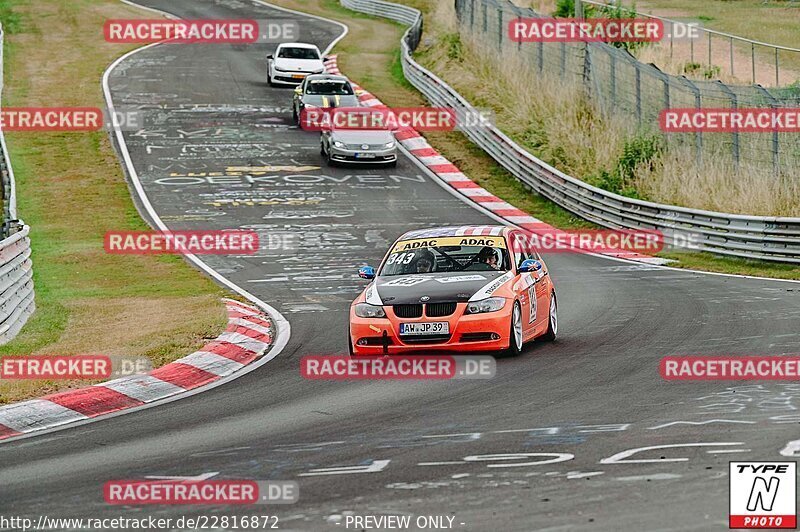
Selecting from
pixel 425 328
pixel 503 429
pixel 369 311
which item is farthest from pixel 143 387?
pixel 503 429

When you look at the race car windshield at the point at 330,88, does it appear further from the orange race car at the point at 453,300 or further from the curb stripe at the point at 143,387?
the curb stripe at the point at 143,387

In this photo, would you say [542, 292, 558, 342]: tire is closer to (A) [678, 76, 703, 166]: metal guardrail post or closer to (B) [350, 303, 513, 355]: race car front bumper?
(B) [350, 303, 513, 355]: race car front bumper

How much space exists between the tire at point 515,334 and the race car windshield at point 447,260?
2.61 feet

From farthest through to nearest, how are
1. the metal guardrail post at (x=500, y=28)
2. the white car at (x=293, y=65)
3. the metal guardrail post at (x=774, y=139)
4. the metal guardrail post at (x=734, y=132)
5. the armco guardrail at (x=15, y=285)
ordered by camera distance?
the white car at (x=293, y=65)
the metal guardrail post at (x=500, y=28)
the metal guardrail post at (x=734, y=132)
the metal guardrail post at (x=774, y=139)
the armco guardrail at (x=15, y=285)

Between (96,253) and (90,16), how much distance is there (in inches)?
1448

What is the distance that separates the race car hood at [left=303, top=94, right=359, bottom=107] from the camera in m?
36.6

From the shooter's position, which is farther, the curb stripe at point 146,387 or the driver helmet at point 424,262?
the driver helmet at point 424,262

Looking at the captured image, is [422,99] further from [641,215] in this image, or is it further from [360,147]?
[641,215]

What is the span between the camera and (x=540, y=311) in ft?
46.8

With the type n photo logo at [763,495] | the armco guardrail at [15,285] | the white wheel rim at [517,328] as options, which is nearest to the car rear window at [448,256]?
the white wheel rim at [517,328]

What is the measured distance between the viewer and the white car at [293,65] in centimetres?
4522

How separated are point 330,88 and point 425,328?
25.8m

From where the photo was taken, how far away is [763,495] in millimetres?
6938

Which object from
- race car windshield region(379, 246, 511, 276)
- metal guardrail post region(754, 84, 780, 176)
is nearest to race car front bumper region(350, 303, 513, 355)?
race car windshield region(379, 246, 511, 276)
